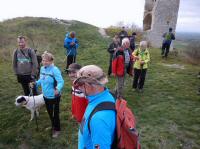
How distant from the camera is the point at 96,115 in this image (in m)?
1.85

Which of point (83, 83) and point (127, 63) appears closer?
point (83, 83)

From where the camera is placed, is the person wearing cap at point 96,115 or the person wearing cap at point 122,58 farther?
the person wearing cap at point 122,58

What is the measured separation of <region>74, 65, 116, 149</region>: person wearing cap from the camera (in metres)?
1.83

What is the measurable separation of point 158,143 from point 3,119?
394cm

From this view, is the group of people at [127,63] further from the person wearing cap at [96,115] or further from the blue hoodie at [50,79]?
the person wearing cap at [96,115]

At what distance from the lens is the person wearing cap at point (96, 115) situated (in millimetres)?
1831

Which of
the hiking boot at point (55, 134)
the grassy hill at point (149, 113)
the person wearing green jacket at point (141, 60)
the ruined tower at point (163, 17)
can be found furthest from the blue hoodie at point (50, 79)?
the ruined tower at point (163, 17)

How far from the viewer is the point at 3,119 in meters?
5.64

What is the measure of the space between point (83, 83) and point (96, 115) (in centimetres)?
34

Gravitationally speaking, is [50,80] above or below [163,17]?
below

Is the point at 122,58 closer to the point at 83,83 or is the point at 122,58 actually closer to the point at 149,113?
the point at 149,113

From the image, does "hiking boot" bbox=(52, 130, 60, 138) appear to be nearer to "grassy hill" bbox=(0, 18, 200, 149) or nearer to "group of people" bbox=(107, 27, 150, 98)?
"grassy hill" bbox=(0, 18, 200, 149)

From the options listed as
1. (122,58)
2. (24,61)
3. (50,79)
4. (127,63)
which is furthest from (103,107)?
(127,63)

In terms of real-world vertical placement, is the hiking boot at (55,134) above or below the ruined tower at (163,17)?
below
